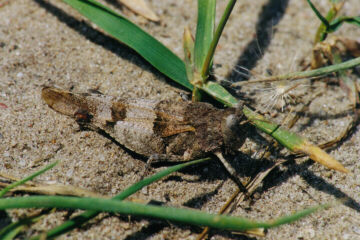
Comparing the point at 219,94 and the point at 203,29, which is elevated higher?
the point at 203,29

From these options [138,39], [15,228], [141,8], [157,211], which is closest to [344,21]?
[138,39]

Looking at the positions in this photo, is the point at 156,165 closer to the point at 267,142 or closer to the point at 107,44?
the point at 267,142

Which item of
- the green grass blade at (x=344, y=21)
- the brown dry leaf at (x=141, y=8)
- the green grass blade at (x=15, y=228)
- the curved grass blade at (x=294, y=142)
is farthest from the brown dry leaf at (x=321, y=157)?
the brown dry leaf at (x=141, y=8)

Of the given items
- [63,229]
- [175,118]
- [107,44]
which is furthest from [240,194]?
[107,44]

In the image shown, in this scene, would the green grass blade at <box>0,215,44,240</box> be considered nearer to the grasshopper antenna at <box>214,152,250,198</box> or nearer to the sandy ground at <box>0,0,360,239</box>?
the sandy ground at <box>0,0,360,239</box>

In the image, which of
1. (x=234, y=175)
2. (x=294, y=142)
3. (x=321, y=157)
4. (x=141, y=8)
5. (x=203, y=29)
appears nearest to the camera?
(x=321, y=157)

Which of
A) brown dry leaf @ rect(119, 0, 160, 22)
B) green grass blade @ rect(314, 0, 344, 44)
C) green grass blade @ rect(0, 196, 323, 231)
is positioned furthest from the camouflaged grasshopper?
green grass blade @ rect(314, 0, 344, 44)

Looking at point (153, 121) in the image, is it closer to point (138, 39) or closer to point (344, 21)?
point (138, 39)
